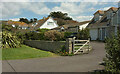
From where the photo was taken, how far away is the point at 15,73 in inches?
227

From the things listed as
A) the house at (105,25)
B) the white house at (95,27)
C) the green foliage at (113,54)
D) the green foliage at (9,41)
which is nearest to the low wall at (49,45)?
the green foliage at (9,41)

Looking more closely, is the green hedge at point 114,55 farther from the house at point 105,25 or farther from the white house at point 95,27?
the white house at point 95,27

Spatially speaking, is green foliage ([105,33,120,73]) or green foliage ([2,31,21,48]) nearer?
green foliage ([105,33,120,73])

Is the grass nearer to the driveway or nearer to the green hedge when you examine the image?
the driveway

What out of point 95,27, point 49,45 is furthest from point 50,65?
point 95,27

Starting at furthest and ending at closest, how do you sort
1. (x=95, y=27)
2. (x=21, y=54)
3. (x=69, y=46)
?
(x=95, y=27)
(x=69, y=46)
(x=21, y=54)

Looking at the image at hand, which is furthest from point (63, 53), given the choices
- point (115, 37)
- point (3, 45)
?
point (3, 45)

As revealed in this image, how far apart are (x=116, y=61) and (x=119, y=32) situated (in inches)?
47.2

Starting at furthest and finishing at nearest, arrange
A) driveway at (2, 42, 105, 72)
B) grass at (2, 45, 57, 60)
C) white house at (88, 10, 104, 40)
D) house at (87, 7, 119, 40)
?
white house at (88, 10, 104, 40)
house at (87, 7, 119, 40)
grass at (2, 45, 57, 60)
driveway at (2, 42, 105, 72)

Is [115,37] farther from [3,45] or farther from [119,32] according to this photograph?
[3,45]

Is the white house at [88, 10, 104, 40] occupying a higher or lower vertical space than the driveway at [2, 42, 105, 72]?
higher

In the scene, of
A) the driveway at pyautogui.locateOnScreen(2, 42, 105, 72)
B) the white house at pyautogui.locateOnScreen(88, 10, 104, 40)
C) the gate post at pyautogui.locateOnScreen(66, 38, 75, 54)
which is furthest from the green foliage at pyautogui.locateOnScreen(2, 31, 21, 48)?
the white house at pyautogui.locateOnScreen(88, 10, 104, 40)

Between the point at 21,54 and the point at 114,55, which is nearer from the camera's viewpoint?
the point at 114,55

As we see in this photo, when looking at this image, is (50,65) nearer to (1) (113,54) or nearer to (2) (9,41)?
(1) (113,54)
